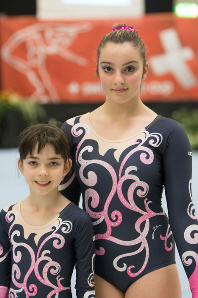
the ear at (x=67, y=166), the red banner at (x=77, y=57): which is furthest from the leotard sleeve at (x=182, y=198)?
the red banner at (x=77, y=57)

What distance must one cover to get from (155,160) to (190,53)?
279 inches

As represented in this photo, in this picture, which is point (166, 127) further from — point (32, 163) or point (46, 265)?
point (46, 265)

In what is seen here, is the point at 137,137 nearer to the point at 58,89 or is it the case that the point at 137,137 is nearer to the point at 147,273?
the point at 147,273

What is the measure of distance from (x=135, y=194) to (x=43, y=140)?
1.11ft

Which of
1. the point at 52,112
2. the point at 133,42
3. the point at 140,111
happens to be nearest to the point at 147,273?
the point at 140,111

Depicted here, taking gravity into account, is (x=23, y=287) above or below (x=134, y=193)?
below

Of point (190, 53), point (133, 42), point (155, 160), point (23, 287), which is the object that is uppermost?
point (190, 53)

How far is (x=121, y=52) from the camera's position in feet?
4.99

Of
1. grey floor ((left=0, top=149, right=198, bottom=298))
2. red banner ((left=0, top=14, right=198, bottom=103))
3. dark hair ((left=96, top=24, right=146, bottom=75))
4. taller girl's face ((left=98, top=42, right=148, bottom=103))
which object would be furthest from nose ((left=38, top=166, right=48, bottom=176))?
red banner ((left=0, top=14, right=198, bottom=103))

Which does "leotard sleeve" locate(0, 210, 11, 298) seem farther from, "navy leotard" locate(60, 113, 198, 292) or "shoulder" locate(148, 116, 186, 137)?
"shoulder" locate(148, 116, 186, 137)

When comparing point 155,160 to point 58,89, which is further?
point 58,89

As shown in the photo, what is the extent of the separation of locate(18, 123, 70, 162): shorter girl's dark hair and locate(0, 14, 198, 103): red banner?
6.59 meters

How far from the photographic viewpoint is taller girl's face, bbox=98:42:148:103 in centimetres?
152

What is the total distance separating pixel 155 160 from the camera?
1.53 meters
